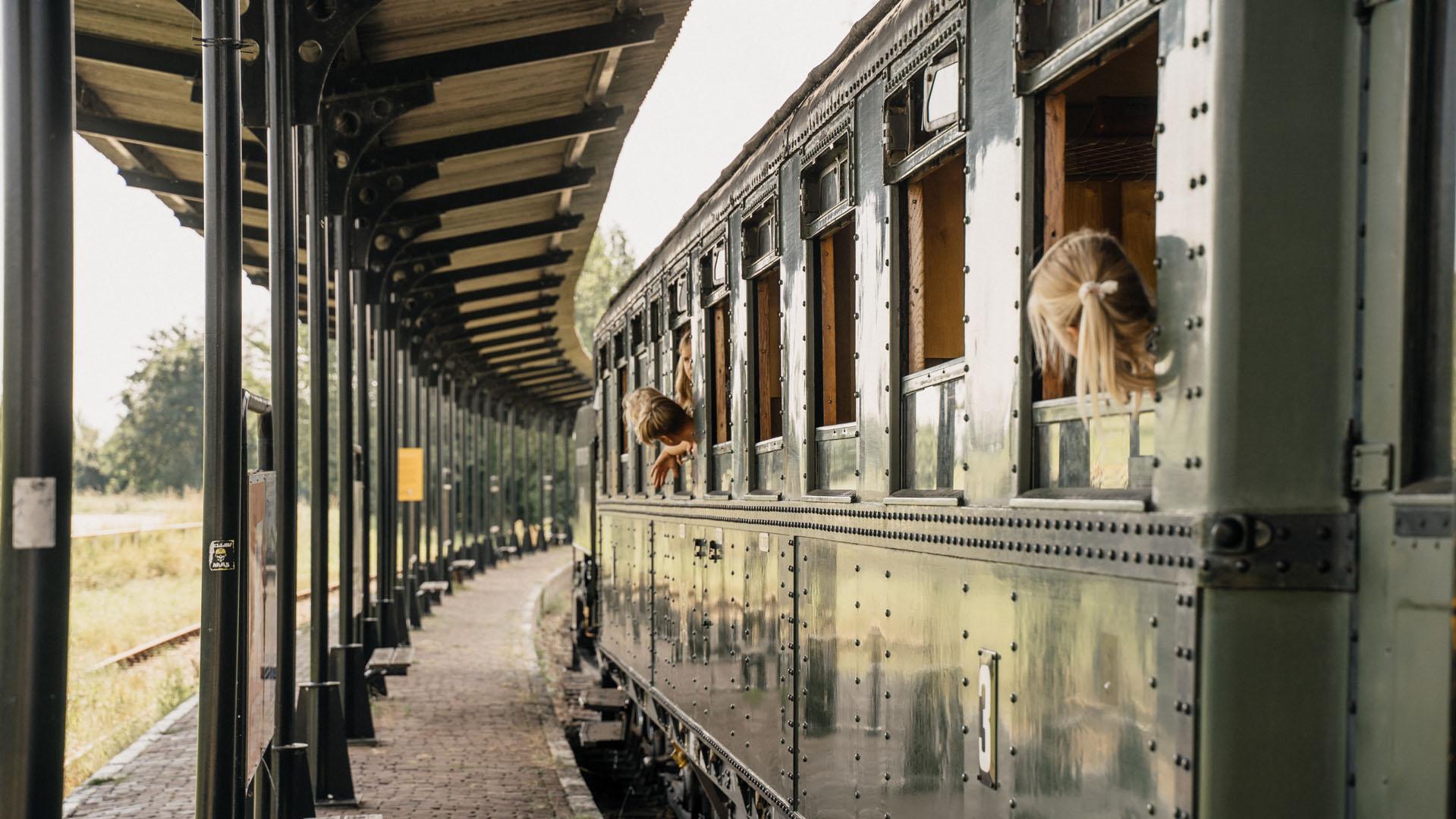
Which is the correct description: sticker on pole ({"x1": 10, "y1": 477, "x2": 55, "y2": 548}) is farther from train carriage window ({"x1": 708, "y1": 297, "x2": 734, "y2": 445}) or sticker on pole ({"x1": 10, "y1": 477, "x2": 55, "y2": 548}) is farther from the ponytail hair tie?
train carriage window ({"x1": 708, "y1": 297, "x2": 734, "y2": 445})

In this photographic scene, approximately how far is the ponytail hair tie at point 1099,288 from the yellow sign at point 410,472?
17.3 metres

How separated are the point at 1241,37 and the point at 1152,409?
732 mm

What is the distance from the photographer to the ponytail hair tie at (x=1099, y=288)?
9.67ft

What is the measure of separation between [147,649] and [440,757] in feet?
24.7

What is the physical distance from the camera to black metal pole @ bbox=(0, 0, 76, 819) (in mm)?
3357

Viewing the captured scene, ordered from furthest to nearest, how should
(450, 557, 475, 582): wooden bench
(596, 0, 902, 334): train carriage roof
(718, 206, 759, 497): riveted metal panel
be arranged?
(450, 557, 475, 582): wooden bench < (718, 206, 759, 497): riveted metal panel < (596, 0, 902, 334): train carriage roof

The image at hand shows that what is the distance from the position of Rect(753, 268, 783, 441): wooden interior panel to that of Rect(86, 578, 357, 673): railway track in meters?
9.70

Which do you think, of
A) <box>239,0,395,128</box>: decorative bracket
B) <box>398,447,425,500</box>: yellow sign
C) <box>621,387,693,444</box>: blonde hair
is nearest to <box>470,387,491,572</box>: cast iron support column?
<box>398,447,425,500</box>: yellow sign

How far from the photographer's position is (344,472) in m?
11.3

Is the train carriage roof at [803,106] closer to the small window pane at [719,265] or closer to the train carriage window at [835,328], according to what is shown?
the small window pane at [719,265]

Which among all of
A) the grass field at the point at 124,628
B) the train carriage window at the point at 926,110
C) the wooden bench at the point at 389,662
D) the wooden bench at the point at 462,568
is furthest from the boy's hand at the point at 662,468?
the wooden bench at the point at 462,568

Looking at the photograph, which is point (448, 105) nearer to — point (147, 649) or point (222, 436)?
point (222, 436)

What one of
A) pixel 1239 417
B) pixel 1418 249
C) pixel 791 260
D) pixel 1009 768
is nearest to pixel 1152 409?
pixel 1239 417

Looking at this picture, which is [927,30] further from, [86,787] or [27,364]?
[86,787]
